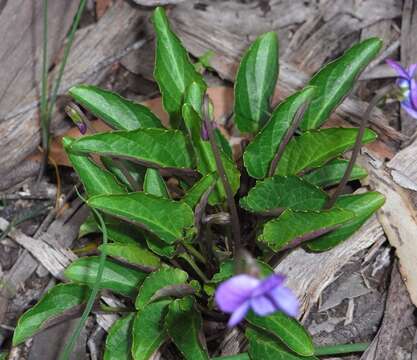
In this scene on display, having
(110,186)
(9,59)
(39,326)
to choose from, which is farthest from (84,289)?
(9,59)

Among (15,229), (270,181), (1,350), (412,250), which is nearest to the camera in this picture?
(270,181)

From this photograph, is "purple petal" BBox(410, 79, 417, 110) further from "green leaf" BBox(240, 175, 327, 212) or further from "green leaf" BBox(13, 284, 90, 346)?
"green leaf" BBox(13, 284, 90, 346)

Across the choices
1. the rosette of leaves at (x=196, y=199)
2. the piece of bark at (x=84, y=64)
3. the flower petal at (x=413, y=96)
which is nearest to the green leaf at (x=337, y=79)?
the rosette of leaves at (x=196, y=199)

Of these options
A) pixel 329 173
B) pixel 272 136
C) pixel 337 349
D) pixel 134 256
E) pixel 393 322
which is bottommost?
pixel 393 322

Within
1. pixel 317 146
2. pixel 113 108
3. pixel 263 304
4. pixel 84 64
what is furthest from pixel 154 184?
pixel 84 64

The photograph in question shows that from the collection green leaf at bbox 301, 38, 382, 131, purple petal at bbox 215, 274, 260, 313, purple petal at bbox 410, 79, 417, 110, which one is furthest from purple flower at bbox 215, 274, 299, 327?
green leaf at bbox 301, 38, 382, 131

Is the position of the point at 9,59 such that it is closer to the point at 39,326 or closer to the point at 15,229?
the point at 15,229

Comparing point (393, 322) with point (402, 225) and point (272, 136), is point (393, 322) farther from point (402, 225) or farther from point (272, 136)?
point (272, 136)
